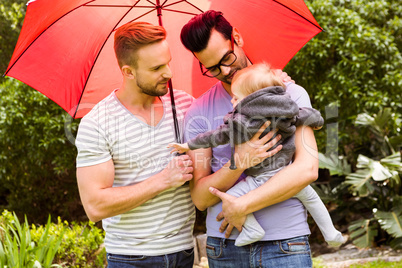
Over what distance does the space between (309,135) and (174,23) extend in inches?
47.9

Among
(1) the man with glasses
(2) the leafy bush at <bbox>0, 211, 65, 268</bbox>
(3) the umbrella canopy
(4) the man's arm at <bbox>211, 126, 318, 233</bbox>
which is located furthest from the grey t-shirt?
(2) the leafy bush at <bbox>0, 211, 65, 268</bbox>

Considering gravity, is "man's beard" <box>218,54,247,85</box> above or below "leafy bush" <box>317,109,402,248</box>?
above

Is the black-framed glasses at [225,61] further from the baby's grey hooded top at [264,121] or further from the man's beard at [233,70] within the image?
the baby's grey hooded top at [264,121]

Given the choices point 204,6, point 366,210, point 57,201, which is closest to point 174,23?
point 204,6

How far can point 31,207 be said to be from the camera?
306 inches

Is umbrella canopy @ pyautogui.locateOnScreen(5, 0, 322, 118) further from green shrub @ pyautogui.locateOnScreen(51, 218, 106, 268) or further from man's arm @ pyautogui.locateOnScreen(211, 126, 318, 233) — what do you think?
green shrub @ pyautogui.locateOnScreen(51, 218, 106, 268)

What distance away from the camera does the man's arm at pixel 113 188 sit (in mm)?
2447

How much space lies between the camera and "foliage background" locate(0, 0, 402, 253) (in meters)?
6.03

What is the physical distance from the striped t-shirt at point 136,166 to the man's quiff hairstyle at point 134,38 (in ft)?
0.82

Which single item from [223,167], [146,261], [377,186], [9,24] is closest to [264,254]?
[223,167]

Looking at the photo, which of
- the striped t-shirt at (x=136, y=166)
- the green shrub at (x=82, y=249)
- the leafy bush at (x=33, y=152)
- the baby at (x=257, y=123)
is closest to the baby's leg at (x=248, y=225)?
the baby at (x=257, y=123)

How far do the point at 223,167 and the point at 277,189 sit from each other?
0.30 metres

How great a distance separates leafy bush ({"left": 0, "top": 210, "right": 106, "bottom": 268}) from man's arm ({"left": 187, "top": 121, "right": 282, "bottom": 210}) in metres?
2.19

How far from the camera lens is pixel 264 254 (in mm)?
2346
